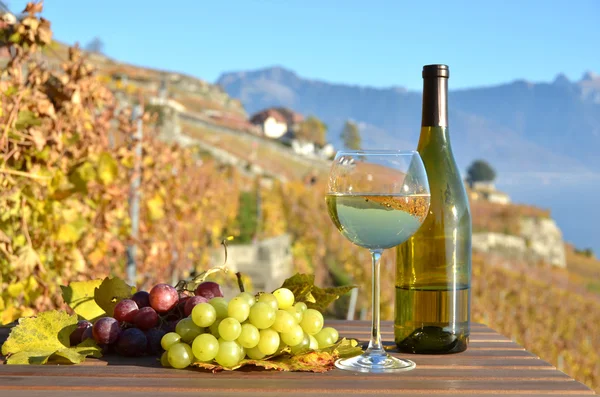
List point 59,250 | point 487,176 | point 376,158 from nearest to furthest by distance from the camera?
point 376,158 < point 59,250 < point 487,176

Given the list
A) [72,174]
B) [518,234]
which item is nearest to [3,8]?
[72,174]

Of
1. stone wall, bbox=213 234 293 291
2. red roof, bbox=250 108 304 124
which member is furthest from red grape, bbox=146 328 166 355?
red roof, bbox=250 108 304 124

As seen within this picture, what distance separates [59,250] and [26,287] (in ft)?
1.91

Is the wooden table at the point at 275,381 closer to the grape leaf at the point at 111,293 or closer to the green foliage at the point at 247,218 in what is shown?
the grape leaf at the point at 111,293

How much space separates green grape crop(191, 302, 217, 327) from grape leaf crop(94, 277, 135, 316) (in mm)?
296

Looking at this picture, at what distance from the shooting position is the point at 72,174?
3328 millimetres

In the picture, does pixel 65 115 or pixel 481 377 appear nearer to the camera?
pixel 481 377

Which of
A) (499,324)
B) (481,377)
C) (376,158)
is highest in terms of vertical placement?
(376,158)

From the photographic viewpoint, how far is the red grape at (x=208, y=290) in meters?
1.70

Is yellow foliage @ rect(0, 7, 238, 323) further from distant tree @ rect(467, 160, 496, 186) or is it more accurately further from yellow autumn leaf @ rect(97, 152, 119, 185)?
distant tree @ rect(467, 160, 496, 186)

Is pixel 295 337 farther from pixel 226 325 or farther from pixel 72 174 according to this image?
pixel 72 174

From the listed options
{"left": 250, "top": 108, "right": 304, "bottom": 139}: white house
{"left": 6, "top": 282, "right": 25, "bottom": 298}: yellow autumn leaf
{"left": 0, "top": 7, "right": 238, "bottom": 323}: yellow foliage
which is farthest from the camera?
{"left": 250, "top": 108, "right": 304, "bottom": 139}: white house

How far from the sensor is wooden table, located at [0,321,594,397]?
1290 mm

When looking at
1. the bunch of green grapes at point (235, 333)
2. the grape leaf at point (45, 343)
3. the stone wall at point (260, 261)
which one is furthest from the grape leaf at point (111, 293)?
the stone wall at point (260, 261)
